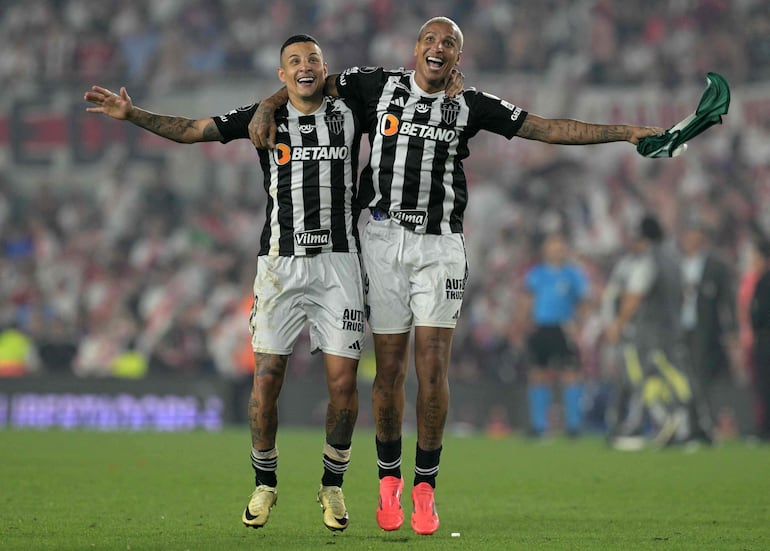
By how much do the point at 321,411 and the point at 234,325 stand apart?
1980mm

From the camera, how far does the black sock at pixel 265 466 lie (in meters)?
7.15

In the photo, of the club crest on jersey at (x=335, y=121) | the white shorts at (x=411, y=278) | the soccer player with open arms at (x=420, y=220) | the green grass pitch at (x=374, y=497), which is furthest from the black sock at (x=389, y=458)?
the club crest on jersey at (x=335, y=121)

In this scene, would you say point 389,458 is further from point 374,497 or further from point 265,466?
point 374,497

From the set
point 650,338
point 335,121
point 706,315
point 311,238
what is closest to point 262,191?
point 706,315

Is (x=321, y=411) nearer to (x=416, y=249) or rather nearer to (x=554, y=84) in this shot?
(x=554, y=84)

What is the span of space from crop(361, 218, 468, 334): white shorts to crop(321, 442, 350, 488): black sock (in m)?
0.65

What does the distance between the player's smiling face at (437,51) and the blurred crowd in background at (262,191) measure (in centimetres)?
1070

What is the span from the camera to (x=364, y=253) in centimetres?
726

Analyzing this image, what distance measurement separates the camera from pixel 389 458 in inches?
283

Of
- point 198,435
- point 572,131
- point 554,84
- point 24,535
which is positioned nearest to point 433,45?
point 572,131

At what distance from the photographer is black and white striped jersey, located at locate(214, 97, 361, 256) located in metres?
7.17

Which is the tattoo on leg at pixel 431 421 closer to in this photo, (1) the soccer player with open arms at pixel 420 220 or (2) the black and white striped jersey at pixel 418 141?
(1) the soccer player with open arms at pixel 420 220

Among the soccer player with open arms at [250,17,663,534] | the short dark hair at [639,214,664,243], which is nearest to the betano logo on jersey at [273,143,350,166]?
the soccer player with open arms at [250,17,663,534]

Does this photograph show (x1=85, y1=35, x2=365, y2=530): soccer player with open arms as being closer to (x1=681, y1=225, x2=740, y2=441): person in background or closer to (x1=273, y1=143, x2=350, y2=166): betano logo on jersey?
(x1=273, y1=143, x2=350, y2=166): betano logo on jersey
